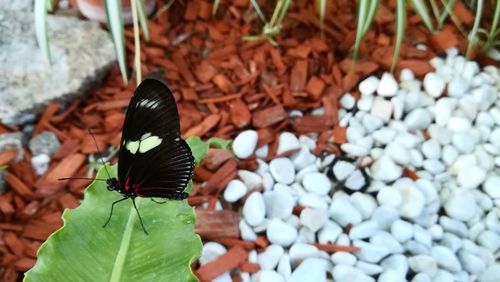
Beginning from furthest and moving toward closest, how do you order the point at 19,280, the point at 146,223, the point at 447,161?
the point at 447,161
the point at 19,280
the point at 146,223

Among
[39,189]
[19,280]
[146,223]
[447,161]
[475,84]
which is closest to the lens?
[146,223]

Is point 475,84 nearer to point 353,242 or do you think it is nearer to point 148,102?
point 353,242

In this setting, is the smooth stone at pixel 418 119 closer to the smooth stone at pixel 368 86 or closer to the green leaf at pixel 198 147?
the smooth stone at pixel 368 86

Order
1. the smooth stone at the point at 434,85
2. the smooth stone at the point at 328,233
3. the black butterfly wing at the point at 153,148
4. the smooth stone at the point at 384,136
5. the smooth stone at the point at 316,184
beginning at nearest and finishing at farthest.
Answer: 1. the black butterfly wing at the point at 153,148
2. the smooth stone at the point at 328,233
3. the smooth stone at the point at 316,184
4. the smooth stone at the point at 384,136
5. the smooth stone at the point at 434,85

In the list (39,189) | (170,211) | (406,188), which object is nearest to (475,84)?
(406,188)

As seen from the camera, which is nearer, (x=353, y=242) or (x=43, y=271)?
(x=43, y=271)

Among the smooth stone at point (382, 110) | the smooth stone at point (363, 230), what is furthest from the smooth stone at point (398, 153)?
the smooth stone at point (363, 230)
